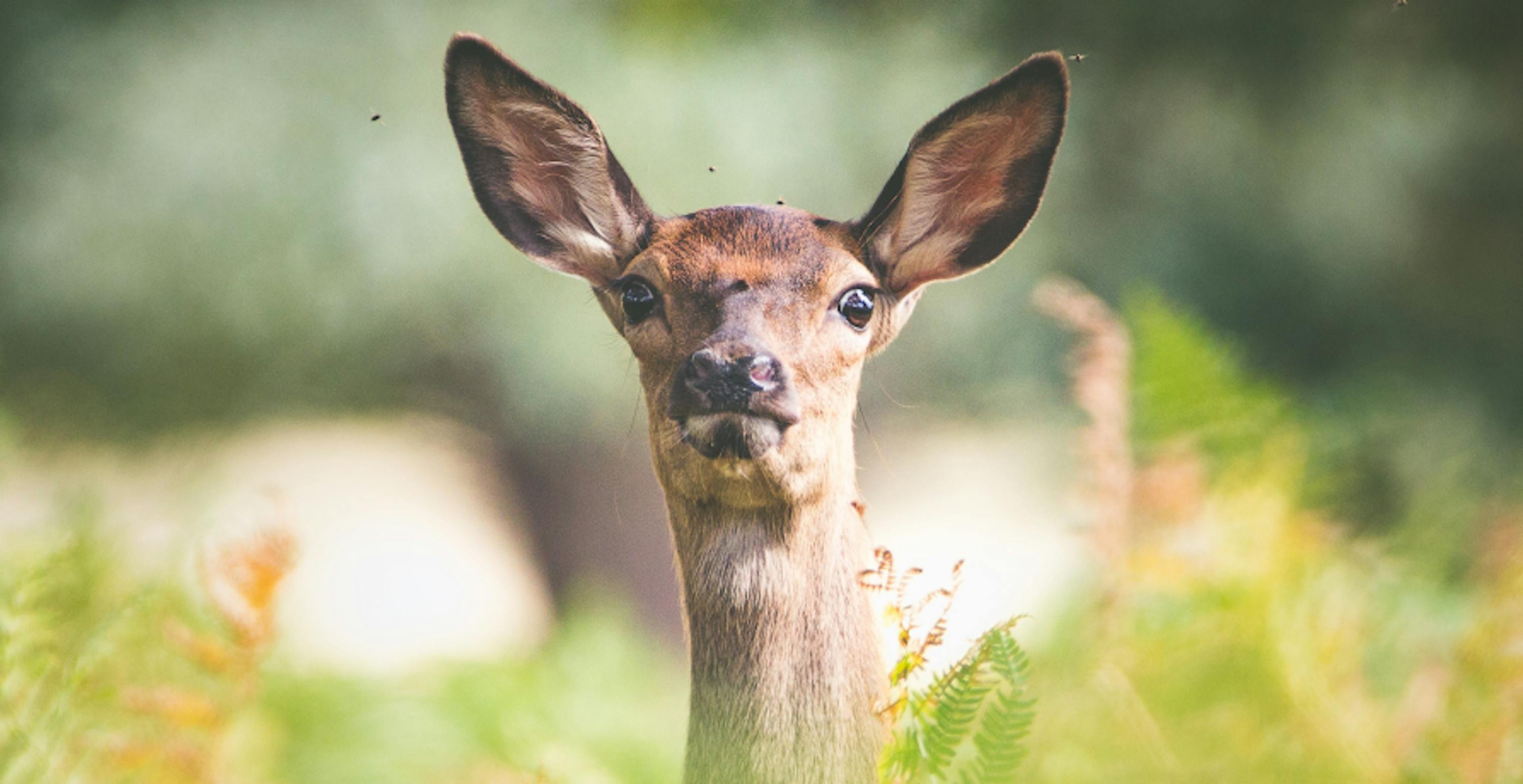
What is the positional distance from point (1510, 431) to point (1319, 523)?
2.31 m

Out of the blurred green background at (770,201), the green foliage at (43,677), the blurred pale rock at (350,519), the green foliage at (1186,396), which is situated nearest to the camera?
the green foliage at (43,677)

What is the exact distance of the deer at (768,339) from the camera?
1404 mm

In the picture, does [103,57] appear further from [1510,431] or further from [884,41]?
[1510,431]

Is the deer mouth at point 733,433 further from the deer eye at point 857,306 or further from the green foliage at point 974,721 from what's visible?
the green foliage at point 974,721

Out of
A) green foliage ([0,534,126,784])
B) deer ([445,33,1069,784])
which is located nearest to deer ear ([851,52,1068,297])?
deer ([445,33,1069,784])

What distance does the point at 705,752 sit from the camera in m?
1.44

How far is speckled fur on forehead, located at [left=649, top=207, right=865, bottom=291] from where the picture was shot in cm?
152

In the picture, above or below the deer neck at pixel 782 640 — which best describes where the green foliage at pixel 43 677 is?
below

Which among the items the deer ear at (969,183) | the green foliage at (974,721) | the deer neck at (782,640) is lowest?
the green foliage at (974,721)

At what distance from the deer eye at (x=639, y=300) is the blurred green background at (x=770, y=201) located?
0.25 m

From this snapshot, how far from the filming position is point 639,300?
1.56 meters

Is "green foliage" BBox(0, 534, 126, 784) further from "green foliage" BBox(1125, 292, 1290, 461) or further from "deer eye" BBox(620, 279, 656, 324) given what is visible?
"green foliage" BBox(1125, 292, 1290, 461)

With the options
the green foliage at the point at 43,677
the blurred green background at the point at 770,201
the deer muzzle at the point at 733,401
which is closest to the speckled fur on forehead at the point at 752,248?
the deer muzzle at the point at 733,401

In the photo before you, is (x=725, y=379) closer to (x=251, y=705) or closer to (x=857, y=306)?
(x=857, y=306)
